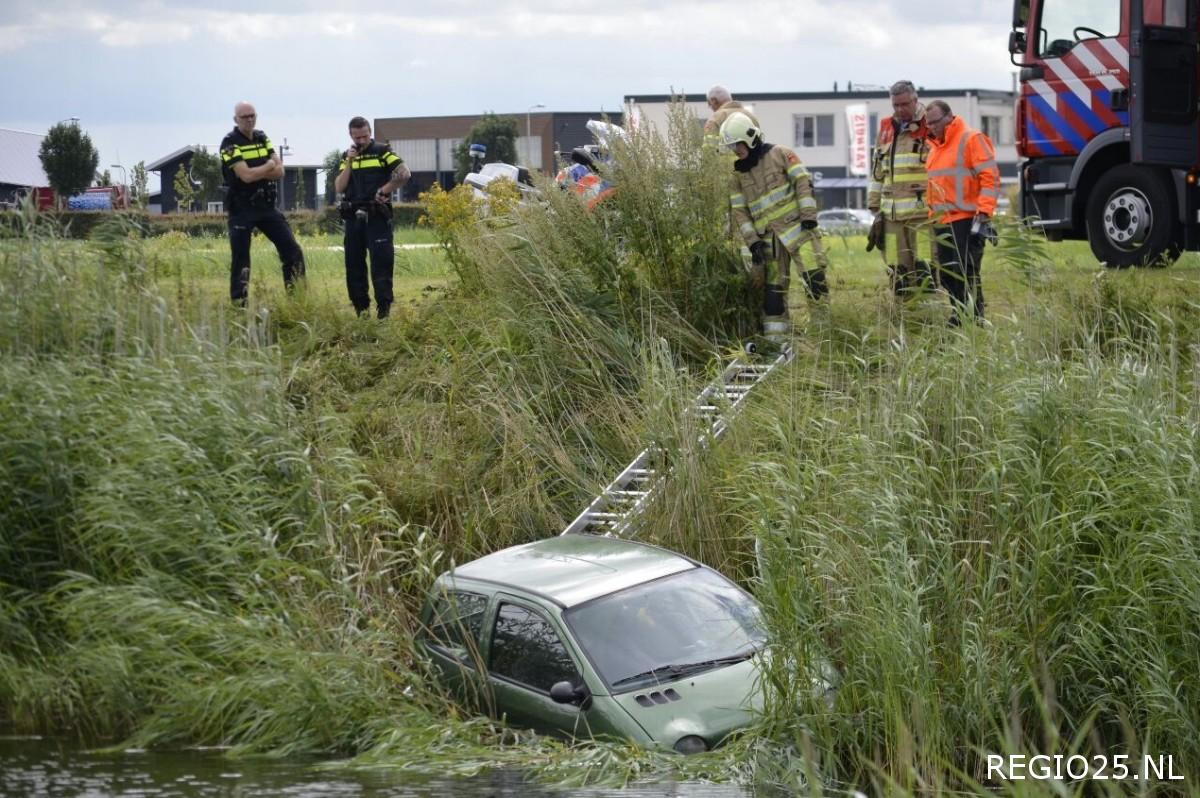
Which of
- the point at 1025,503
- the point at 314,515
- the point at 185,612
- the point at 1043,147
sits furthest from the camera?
the point at 1043,147

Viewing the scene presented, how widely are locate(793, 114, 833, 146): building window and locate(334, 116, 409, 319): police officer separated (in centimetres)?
6572

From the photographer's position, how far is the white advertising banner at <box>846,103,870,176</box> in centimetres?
6006

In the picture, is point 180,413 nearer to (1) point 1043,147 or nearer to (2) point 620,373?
(2) point 620,373

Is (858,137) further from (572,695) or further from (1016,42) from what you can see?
(572,695)

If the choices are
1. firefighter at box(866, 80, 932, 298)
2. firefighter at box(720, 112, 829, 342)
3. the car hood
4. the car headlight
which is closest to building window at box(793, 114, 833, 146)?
firefighter at box(866, 80, 932, 298)

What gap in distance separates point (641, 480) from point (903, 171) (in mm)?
3781

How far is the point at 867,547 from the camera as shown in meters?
8.35

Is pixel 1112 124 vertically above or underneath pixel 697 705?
above

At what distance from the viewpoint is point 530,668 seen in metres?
8.16

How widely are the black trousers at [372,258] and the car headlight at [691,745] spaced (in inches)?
297

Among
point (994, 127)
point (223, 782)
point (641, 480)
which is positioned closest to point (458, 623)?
point (223, 782)

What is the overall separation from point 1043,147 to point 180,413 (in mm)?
9446

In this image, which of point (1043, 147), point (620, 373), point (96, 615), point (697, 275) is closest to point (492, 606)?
point (96, 615)

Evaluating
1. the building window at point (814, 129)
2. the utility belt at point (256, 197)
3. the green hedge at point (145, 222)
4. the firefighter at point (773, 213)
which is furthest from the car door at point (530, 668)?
the building window at point (814, 129)
